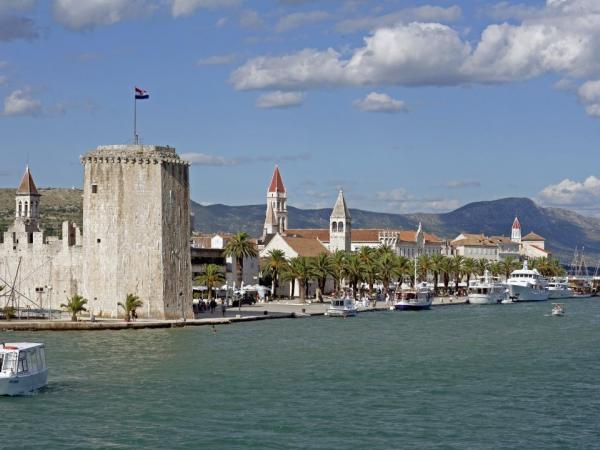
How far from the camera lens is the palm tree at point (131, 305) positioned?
206ft

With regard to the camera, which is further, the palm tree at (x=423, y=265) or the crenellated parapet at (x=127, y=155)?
the palm tree at (x=423, y=265)

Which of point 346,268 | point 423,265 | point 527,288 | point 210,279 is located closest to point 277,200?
point 423,265

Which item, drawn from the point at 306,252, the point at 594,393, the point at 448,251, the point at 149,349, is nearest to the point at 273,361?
the point at 149,349

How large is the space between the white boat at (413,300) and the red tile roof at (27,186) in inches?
1316

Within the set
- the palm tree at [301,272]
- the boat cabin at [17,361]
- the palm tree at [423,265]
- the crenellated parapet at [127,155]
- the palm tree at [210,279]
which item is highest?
the crenellated parapet at [127,155]

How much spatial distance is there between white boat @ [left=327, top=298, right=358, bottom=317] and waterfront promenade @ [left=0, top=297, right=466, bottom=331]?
1.20 meters

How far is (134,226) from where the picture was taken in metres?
63.6

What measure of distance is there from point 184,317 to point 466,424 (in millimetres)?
34726

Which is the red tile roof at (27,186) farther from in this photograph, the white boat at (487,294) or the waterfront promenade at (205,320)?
the white boat at (487,294)

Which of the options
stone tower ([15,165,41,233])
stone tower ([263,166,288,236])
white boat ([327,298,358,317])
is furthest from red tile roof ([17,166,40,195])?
stone tower ([263,166,288,236])

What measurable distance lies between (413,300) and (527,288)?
115ft

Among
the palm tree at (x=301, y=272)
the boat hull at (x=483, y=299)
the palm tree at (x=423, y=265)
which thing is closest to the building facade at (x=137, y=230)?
the palm tree at (x=301, y=272)

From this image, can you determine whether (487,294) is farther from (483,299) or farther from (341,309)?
(341,309)

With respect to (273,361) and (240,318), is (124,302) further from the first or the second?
(273,361)
